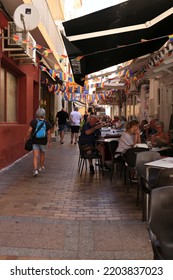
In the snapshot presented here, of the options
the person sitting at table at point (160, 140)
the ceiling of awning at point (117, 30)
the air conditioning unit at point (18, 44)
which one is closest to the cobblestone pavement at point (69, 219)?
the person sitting at table at point (160, 140)

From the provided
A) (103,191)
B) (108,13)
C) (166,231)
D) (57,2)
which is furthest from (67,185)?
(57,2)

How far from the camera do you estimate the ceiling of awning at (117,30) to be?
6242mm

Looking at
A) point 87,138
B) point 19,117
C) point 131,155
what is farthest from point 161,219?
point 19,117

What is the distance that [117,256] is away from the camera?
3.72m

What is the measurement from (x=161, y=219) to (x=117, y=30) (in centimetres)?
459

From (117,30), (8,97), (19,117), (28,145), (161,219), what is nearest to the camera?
(161,219)

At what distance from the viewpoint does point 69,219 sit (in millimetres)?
5012

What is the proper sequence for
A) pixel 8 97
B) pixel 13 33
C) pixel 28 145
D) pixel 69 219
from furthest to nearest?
1. pixel 8 97
2. pixel 13 33
3. pixel 28 145
4. pixel 69 219

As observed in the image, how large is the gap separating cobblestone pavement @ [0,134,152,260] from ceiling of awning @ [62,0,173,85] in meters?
2.87

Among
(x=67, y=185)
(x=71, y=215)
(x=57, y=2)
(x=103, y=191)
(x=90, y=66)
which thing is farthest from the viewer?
(x=57, y=2)

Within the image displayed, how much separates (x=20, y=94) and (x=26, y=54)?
103 inches

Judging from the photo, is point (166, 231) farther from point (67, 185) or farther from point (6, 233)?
point (67, 185)

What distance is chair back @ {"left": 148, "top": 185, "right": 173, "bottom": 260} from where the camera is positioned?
9.27 feet

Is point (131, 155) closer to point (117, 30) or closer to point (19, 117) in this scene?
point (117, 30)
